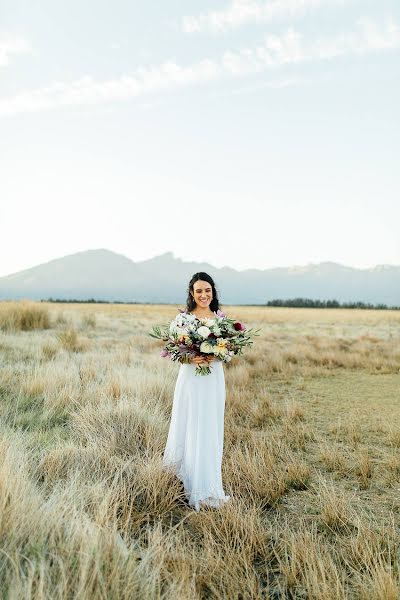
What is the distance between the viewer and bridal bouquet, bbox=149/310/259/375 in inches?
150

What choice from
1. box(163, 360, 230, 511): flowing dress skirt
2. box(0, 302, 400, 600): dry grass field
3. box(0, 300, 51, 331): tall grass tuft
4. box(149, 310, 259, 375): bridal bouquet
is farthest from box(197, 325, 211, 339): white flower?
box(0, 300, 51, 331): tall grass tuft

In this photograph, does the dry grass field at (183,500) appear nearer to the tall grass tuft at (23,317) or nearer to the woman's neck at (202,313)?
the woman's neck at (202,313)

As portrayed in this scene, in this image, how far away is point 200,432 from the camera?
3.97 metres

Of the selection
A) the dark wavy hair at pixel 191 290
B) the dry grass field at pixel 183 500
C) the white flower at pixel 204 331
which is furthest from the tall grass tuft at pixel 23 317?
the white flower at pixel 204 331

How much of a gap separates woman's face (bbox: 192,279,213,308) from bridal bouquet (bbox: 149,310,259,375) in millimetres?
169

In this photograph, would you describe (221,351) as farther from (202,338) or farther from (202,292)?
(202,292)

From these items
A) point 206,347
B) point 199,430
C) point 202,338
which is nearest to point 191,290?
point 202,338

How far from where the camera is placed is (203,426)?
3.97 m

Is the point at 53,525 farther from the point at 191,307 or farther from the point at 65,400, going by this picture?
the point at 65,400

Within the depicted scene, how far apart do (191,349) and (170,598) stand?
1.85 m

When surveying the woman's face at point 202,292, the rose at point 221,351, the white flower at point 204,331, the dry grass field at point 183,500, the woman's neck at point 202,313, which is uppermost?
the woman's face at point 202,292

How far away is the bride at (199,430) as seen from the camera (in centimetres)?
392

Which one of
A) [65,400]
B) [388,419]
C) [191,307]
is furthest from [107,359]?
[191,307]

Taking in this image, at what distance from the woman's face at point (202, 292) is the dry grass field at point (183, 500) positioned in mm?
1435
